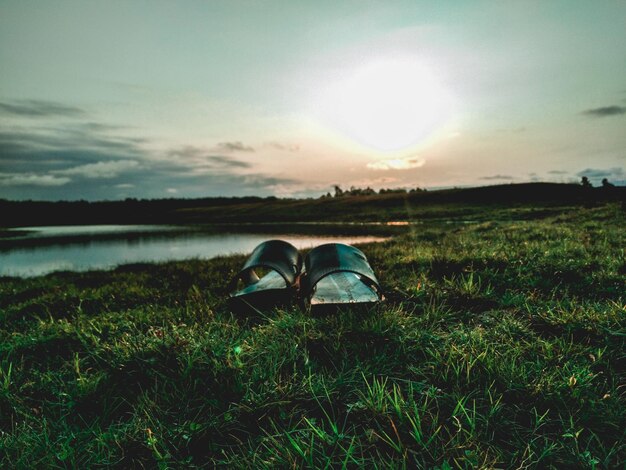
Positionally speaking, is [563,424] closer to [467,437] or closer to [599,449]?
[599,449]

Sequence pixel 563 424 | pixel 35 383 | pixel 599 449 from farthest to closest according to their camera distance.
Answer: pixel 35 383 < pixel 563 424 < pixel 599 449

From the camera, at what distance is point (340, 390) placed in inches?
112

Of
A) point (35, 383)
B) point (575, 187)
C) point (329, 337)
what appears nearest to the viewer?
point (35, 383)

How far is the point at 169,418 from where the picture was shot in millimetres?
2729

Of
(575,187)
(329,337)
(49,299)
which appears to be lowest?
(49,299)

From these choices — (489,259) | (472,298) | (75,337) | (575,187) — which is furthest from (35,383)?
(575,187)

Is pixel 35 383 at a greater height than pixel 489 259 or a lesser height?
lesser

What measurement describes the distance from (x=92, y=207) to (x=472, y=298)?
A: 14861 centimetres

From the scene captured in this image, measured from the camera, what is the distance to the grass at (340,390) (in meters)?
2.23

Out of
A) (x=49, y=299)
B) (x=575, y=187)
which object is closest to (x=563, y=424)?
(x=49, y=299)

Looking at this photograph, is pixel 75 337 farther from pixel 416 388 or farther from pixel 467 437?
pixel 467 437

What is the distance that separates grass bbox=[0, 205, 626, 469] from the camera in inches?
87.7

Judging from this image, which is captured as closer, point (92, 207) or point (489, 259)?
point (489, 259)

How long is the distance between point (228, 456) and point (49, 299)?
8.67 metres
